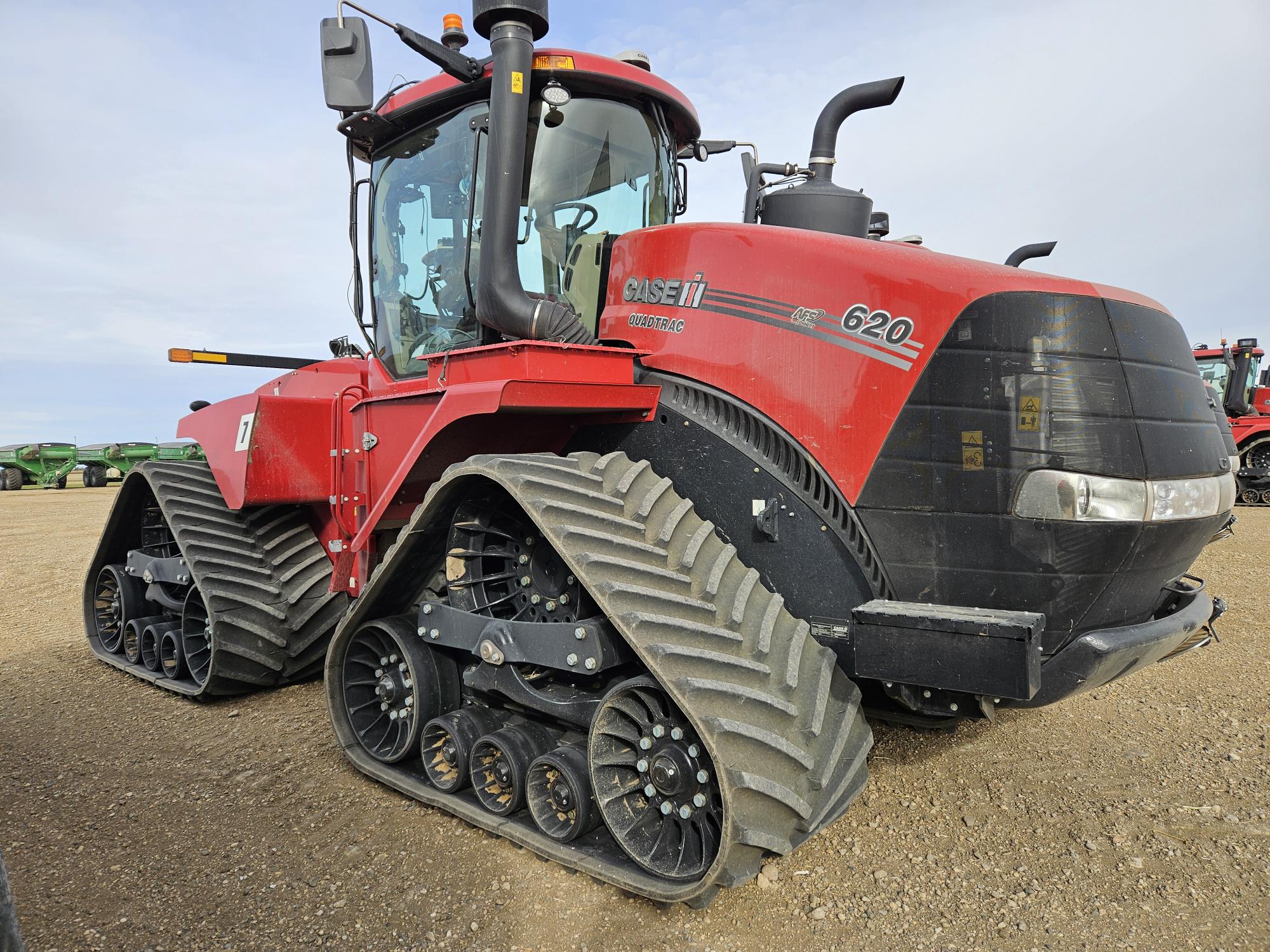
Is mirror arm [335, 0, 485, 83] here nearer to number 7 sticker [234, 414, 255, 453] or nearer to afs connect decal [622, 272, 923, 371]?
afs connect decal [622, 272, 923, 371]

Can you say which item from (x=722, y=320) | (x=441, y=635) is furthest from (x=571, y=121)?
(x=441, y=635)

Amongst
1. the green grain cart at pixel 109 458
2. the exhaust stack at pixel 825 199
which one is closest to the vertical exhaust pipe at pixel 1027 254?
the exhaust stack at pixel 825 199

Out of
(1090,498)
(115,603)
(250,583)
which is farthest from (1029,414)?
(115,603)

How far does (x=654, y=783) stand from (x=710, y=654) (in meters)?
0.44

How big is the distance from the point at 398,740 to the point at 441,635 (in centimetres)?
54

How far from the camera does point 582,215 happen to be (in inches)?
141

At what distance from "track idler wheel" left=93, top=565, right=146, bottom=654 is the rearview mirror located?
3657 mm

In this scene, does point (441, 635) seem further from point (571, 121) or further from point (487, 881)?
point (571, 121)

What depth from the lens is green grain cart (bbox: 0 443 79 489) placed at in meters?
26.0

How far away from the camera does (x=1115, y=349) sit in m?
2.50

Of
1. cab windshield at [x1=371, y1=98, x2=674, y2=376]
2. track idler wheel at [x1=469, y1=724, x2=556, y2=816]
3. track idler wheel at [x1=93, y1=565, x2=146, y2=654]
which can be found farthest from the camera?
track idler wheel at [x1=93, y1=565, x2=146, y2=654]

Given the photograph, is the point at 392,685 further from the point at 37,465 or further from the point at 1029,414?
the point at 37,465

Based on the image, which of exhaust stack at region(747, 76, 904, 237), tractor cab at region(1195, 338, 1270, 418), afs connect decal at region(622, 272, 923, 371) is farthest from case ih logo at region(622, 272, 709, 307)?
tractor cab at region(1195, 338, 1270, 418)

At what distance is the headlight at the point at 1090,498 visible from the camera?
7.89 ft
